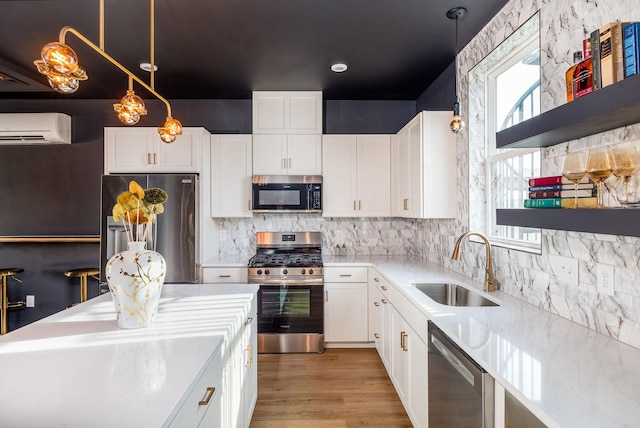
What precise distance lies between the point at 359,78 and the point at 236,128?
1525 mm

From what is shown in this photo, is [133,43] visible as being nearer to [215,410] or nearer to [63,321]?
[63,321]

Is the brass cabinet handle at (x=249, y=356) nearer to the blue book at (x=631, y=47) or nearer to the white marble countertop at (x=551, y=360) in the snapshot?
the white marble countertop at (x=551, y=360)

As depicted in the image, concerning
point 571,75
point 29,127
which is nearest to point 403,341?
point 571,75

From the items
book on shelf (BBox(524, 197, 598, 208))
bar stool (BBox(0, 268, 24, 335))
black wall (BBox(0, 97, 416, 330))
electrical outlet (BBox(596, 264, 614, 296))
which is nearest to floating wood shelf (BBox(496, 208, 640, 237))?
book on shelf (BBox(524, 197, 598, 208))

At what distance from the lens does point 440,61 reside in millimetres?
3074

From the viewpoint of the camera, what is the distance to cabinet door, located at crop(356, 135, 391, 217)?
151 inches

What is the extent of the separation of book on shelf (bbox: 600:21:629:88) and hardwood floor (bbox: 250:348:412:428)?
7.14 feet

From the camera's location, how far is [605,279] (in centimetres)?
147

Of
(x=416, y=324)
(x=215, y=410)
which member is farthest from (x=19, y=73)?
(x=416, y=324)

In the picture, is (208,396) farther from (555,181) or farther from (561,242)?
(561,242)

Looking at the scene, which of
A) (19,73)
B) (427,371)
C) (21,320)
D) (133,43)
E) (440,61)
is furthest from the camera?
(21,320)

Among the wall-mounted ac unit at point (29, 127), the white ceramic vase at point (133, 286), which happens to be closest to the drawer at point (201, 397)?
the white ceramic vase at point (133, 286)

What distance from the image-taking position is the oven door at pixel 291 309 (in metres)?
3.43

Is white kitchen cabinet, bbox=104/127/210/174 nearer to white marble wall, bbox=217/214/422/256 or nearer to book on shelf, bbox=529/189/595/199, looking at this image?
white marble wall, bbox=217/214/422/256
